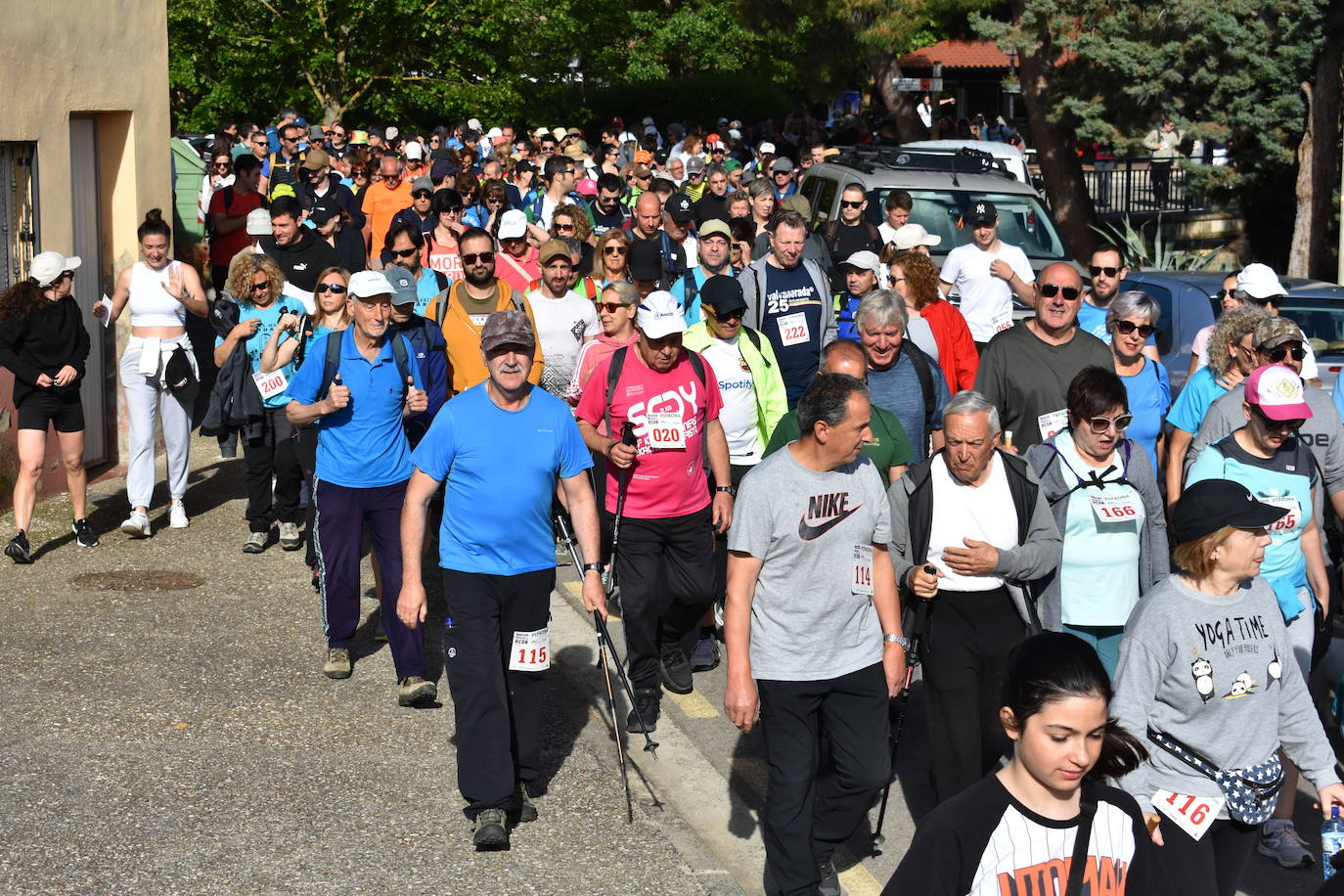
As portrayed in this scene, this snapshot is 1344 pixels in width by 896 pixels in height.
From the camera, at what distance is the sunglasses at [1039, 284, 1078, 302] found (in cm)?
794

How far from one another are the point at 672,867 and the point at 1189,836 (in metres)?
1.97

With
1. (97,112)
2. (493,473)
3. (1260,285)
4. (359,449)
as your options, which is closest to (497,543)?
(493,473)

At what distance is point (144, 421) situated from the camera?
36.9 feet

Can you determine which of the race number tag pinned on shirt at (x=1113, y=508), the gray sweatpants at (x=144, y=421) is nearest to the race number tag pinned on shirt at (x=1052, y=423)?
the race number tag pinned on shirt at (x=1113, y=508)

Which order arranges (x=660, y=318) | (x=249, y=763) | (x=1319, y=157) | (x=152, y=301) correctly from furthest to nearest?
(x=1319, y=157), (x=152, y=301), (x=660, y=318), (x=249, y=763)

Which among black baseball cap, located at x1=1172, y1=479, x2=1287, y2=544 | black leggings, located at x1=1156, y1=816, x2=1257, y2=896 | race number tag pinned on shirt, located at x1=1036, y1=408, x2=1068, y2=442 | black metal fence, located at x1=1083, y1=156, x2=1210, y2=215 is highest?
black metal fence, located at x1=1083, y1=156, x2=1210, y2=215

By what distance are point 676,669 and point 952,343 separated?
2.60 meters

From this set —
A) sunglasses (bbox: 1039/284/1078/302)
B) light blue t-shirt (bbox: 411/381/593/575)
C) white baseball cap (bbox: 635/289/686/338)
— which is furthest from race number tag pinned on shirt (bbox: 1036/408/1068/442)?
light blue t-shirt (bbox: 411/381/593/575)

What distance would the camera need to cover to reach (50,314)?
10594 millimetres

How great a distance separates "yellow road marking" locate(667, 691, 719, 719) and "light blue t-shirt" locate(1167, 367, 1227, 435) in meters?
2.49

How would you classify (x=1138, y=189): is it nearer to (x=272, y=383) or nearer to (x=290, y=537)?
(x=290, y=537)

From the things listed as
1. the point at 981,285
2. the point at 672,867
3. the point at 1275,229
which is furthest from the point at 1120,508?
the point at 1275,229

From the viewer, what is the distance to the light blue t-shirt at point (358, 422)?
8172 millimetres

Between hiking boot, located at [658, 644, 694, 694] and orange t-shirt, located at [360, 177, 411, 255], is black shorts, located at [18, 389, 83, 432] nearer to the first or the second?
hiking boot, located at [658, 644, 694, 694]
